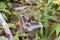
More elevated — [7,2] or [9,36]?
[7,2]

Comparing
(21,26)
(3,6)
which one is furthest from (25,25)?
(3,6)

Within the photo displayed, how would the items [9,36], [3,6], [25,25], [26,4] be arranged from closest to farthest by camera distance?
[9,36] < [25,25] < [3,6] < [26,4]

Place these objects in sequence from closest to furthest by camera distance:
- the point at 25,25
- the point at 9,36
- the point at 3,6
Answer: the point at 9,36 → the point at 25,25 → the point at 3,6

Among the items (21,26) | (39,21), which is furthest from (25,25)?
(39,21)

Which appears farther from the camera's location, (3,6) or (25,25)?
(3,6)

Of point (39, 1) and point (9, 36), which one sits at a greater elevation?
point (39, 1)

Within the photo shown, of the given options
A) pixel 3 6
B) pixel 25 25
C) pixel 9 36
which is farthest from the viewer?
pixel 3 6

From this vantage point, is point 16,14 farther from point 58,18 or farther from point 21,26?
point 58,18

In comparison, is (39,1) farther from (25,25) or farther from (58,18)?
(25,25)

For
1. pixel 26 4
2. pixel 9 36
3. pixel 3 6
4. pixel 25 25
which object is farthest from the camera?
pixel 26 4
